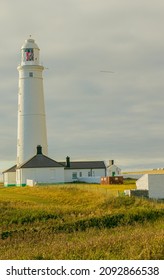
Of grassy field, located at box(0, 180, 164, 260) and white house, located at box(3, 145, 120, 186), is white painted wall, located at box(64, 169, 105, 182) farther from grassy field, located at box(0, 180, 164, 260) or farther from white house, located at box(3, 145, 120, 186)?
grassy field, located at box(0, 180, 164, 260)

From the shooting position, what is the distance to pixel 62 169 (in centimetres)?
4784

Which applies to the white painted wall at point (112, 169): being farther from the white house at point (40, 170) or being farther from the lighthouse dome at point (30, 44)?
the lighthouse dome at point (30, 44)

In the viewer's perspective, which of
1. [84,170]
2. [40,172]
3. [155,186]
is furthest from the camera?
[84,170]

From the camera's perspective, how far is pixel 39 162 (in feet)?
153

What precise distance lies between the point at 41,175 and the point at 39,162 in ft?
4.21

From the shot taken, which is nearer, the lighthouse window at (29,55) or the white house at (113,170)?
the lighthouse window at (29,55)

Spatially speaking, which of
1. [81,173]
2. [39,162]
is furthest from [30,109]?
[81,173]

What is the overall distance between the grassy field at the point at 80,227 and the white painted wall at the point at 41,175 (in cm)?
1091

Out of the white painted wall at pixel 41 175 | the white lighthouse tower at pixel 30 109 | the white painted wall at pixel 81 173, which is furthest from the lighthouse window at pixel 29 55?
the white painted wall at pixel 81 173

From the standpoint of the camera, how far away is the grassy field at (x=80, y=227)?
824 cm

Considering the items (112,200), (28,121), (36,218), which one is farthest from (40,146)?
(36,218)

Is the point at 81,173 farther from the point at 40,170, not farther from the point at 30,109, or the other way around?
the point at 30,109

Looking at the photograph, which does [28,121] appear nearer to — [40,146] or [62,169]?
[40,146]
